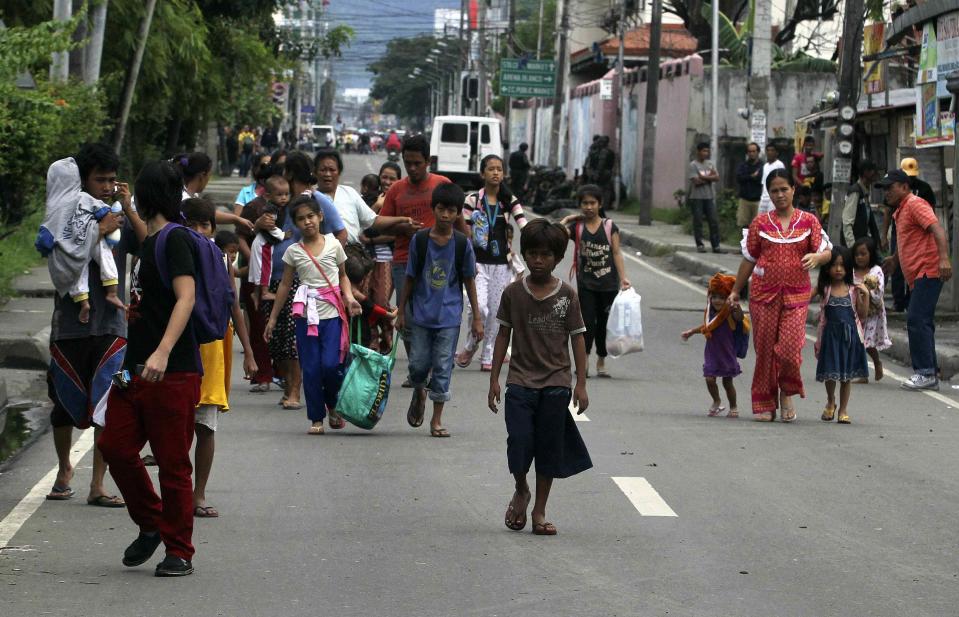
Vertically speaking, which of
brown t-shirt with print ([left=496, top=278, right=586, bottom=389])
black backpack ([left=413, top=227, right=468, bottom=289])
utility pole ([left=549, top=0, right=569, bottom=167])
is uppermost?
utility pole ([left=549, top=0, right=569, bottom=167])

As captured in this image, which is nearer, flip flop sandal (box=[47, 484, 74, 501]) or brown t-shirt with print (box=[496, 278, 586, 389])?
brown t-shirt with print (box=[496, 278, 586, 389])

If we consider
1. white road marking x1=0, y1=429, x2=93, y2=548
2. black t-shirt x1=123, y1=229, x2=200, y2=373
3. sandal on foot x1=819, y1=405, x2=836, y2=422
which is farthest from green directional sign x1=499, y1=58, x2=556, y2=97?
black t-shirt x1=123, y1=229, x2=200, y2=373

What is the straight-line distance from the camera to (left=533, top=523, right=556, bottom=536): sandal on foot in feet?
25.0

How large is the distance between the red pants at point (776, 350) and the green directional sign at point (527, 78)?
43.9 meters

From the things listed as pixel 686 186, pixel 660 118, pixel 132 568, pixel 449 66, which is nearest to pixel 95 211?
pixel 132 568

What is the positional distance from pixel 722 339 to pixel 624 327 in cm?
187

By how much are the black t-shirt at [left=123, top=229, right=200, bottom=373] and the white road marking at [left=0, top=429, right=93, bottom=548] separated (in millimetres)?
1357

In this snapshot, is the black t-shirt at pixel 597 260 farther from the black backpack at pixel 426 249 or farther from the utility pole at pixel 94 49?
the utility pole at pixel 94 49

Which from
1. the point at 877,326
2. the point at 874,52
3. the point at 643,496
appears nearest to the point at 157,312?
the point at 643,496

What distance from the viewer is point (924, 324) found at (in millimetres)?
13750

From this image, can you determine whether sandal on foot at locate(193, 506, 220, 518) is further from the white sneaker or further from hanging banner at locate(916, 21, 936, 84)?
hanging banner at locate(916, 21, 936, 84)

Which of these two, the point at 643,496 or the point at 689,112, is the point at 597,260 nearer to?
the point at 643,496

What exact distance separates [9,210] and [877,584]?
1673cm

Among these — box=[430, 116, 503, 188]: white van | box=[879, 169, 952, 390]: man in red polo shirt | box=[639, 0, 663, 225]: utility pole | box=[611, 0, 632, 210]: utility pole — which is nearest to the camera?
box=[879, 169, 952, 390]: man in red polo shirt
